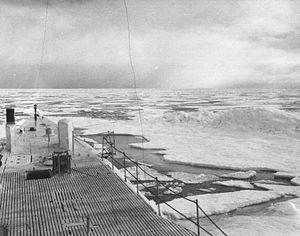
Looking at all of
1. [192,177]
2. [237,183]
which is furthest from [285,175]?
[192,177]

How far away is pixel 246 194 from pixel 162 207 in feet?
12.0

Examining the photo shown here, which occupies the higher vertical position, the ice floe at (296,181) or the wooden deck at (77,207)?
the wooden deck at (77,207)

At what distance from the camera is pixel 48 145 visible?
16.8 m

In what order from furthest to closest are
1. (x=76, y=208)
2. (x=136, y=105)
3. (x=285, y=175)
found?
(x=136, y=105) < (x=285, y=175) < (x=76, y=208)

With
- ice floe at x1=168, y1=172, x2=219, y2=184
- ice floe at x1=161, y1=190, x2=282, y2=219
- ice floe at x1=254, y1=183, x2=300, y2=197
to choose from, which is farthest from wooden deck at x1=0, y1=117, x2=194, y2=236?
ice floe at x1=254, y1=183, x2=300, y2=197

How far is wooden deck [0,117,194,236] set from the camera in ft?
23.4

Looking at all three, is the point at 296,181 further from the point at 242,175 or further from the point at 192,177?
the point at 192,177

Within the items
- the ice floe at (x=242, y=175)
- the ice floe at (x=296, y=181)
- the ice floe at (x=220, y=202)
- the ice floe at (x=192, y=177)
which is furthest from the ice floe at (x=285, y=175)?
the ice floe at (x=192, y=177)

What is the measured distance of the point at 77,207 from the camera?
8.42 m

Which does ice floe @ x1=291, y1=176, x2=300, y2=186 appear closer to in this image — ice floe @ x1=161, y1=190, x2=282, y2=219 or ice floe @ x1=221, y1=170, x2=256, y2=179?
ice floe @ x1=221, y1=170, x2=256, y2=179

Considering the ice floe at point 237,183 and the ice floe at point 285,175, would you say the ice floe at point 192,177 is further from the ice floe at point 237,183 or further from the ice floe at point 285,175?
the ice floe at point 285,175

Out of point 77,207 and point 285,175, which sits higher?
point 77,207

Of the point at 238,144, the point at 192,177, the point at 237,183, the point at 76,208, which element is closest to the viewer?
the point at 76,208

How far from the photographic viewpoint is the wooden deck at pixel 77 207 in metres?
7.13
